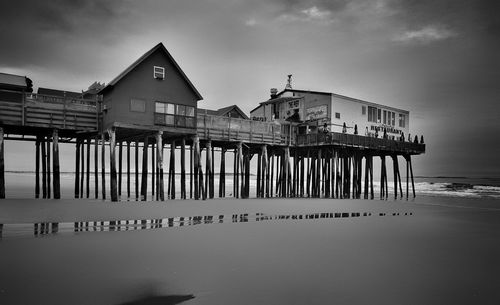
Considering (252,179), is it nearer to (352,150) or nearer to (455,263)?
(352,150)

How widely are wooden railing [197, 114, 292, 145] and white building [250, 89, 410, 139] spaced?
3.95 metres

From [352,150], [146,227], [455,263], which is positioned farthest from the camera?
[352,150]

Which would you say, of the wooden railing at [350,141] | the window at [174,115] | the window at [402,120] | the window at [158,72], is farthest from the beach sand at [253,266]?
the window at [402,120]

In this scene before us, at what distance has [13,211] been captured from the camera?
15.9m

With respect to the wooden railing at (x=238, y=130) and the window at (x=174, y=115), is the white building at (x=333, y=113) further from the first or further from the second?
A: the window at (x=174, y=115)

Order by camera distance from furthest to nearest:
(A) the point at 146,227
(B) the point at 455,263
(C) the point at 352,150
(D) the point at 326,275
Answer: (C) the point at 352,150
(A) the point at 146,227
(B) the point at 455,263
(D) the point at 326,275

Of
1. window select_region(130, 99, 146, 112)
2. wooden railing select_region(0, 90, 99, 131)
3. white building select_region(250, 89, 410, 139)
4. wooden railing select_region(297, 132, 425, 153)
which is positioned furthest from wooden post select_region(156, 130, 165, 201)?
white building select_region(250, 89, 410, 139)

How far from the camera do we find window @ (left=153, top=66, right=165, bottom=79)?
24391mm

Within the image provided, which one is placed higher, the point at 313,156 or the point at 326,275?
the point at 313,156

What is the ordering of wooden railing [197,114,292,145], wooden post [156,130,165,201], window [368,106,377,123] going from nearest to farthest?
wooden post [156,130,165,201] → wooden railing [197,114,292,145] → window [368,106,377,123]

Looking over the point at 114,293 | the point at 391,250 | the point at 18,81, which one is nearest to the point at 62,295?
the point at 114,293

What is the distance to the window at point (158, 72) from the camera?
80.0 ft

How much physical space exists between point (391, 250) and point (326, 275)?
140 inches

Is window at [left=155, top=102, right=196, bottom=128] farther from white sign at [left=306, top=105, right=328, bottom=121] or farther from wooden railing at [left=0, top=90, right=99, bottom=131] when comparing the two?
white sign at [left=306, top=105, right=328, bottom=121]
